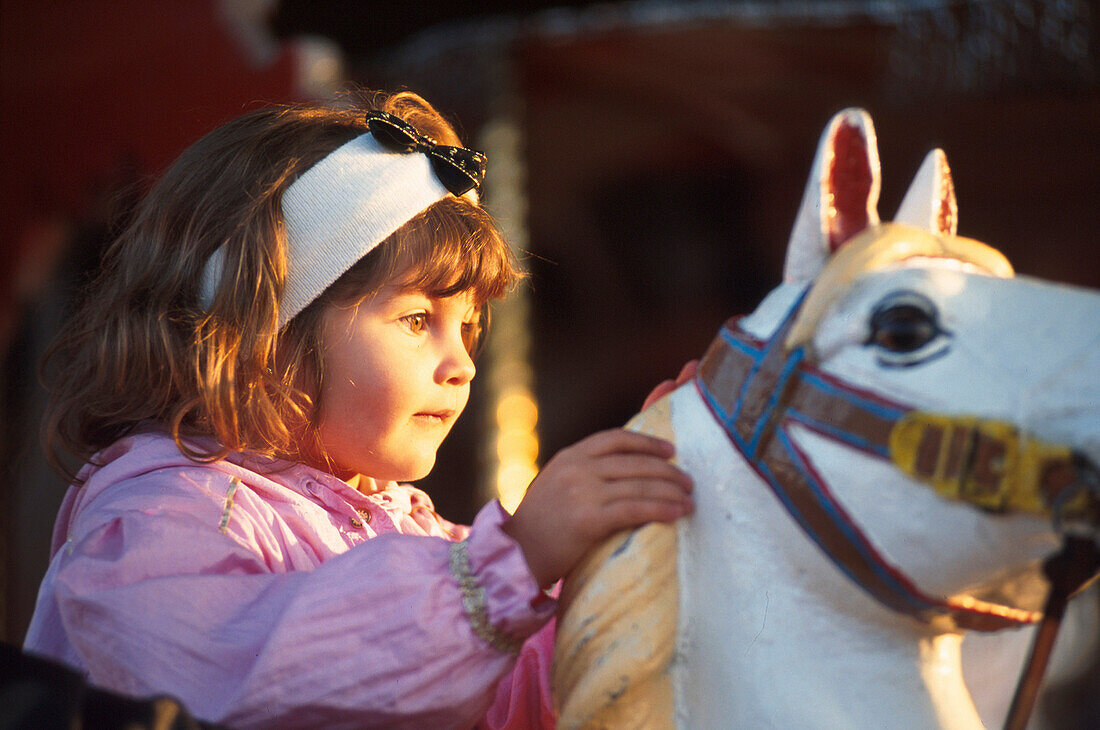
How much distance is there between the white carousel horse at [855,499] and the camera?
0.64 metres

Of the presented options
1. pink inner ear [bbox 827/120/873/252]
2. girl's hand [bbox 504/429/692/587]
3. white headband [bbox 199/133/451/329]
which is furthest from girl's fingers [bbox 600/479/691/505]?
white headband [bbox 199/133/451/329]

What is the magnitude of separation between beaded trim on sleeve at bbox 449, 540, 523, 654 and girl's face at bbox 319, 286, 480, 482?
270mm

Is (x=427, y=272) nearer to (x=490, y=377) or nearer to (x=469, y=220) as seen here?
(x=469, y=220)

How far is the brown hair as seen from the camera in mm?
1040

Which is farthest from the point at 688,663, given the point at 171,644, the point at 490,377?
the point at 490,377

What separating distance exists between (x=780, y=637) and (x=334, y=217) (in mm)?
672

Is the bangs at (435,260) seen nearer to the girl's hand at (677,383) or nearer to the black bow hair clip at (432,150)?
the black bow hair clip at (432,150)

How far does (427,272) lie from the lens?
1091 mm

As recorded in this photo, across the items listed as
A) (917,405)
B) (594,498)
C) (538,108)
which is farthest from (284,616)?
(538,108)

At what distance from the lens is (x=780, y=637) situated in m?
0.74

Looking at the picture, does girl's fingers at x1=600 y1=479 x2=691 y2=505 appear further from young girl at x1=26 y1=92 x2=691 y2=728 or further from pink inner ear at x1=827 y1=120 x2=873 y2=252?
pink inner ear at x1=827 y1=120 x2=873 y2=252

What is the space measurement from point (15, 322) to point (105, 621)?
7.14ft

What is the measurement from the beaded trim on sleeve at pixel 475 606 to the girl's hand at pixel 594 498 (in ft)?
0.17

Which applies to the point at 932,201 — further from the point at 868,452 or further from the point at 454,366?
the point at 454,366
